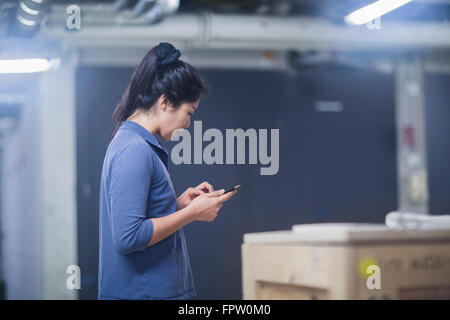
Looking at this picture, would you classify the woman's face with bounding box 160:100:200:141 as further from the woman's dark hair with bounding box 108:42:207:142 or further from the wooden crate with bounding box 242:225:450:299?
the wooden crate with bounding box 242:225:450:299

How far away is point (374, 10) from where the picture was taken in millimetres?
2482

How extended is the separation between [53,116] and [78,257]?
83 cm

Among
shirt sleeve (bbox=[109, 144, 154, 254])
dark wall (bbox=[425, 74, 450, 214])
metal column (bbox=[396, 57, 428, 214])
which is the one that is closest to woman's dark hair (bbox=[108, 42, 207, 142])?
shirt sleeve (bbox=[109, 144, 154, 254])

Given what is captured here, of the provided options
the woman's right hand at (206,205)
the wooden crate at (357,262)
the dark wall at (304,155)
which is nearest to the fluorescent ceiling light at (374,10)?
the dark wall at (304,155)

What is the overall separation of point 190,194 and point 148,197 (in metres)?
0.25

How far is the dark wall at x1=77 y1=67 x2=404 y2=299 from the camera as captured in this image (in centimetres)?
338

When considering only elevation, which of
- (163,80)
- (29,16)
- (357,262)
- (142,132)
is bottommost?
(357,262)

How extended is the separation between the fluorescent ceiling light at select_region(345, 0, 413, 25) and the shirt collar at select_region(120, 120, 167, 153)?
133 centimetres

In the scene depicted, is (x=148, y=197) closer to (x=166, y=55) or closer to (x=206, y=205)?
(x=206, y=205)

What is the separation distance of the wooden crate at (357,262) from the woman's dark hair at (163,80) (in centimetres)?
41

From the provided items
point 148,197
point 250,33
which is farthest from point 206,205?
point 250,33

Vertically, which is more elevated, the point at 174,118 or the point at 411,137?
the point at 411,137
